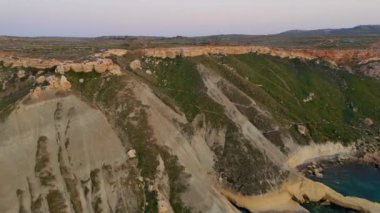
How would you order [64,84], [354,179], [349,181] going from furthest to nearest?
[354,179]
[349,181]
[64,84]

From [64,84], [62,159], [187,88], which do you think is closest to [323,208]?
[187,88]

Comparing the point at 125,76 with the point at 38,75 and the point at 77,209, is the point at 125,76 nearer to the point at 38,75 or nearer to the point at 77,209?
the point at 38,75

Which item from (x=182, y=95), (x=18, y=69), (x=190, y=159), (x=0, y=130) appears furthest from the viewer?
(x=182, y=95)

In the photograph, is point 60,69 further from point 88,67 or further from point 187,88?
point 187,88

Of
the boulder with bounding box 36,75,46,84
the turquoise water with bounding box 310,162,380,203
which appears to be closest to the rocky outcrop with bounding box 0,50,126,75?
the boulder with bounding box 36,75,46,84

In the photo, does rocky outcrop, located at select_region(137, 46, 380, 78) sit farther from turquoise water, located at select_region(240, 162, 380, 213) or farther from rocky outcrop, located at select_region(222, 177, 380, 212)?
rocky outcrop, located at select_region(222, 177, 380, 212)

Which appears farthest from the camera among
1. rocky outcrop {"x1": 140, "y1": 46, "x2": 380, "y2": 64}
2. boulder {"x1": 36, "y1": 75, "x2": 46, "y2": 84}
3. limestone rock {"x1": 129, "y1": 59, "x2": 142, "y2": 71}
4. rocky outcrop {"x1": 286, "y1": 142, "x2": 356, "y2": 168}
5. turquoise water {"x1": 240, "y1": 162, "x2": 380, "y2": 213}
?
rocky outcrop {"x1": 140, "y1": 46, "x2": 380, "y2": 64}

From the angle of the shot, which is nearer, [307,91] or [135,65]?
[135,65]

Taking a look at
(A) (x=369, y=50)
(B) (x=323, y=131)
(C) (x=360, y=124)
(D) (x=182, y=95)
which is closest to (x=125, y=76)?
(D) (x=182, y=95)
